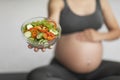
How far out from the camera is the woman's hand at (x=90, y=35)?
113 cm

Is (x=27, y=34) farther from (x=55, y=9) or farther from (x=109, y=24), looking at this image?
(x=109, y=24)

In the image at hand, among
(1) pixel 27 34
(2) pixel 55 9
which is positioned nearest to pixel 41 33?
(1) pixel 27 34

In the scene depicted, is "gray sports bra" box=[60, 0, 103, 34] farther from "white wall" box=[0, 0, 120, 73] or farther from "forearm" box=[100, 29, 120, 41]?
"white wall" box=[0, 0, 120, 73]

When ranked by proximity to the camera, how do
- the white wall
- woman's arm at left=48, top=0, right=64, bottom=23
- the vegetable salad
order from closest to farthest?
the vegetable salad
woman's arm at left=48, top=0, right=64, bottom=23
the white wall

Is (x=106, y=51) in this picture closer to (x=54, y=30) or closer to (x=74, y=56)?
(x=74, y=56)

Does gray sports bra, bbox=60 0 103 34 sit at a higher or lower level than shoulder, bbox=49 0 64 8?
lower

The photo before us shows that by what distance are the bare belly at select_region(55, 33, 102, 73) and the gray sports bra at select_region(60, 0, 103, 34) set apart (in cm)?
3

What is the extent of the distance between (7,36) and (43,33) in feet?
1.59

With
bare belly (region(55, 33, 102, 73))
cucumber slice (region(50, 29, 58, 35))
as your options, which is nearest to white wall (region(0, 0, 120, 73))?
bare belly (region(55, 33, 102, 73))

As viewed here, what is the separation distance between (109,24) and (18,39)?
429 mm

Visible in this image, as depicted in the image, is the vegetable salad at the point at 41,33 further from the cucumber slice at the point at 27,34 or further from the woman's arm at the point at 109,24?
the woman's arm at the point at 109,24

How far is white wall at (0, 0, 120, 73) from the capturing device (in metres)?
1.30

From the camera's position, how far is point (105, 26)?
120 centimetres

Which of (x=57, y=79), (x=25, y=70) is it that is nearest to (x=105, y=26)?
(x=57, y=79)
